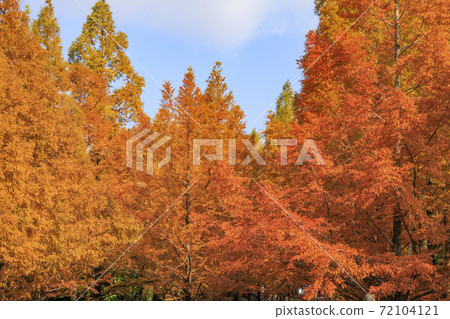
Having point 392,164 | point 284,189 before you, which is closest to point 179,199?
point 284,189

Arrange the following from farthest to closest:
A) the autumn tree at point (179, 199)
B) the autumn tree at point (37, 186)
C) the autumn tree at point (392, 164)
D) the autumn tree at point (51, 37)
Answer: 1. the autumn tree at point (51, 37)
2. the autumn tree at point (179, 199)
3. the autumn tree at point (37, 186)
4. the autumn tree at point (392, 164)

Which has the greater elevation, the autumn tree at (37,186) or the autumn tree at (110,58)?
the autumn tree at (110,58)

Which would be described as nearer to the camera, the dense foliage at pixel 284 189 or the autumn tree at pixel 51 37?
the dense foliage at pixel 284 189

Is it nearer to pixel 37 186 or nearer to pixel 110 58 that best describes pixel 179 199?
pixel 37 186

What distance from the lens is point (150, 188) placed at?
50.7 ft

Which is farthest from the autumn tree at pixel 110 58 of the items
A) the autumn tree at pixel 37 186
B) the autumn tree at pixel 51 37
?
the autumn tree at pixel 37 186

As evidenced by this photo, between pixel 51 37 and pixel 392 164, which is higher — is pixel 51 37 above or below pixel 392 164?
above

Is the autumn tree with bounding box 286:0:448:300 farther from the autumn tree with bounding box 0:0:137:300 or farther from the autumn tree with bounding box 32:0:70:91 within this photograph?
the autumn tree with bounding box 32:0:70:91

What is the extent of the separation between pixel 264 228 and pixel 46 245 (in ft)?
22.3

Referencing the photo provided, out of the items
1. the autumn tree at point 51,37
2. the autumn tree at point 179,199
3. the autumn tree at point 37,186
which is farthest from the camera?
the autumn tree at point 51,37

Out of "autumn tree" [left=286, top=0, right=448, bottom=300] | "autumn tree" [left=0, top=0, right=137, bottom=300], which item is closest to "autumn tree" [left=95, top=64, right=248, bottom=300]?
"autumn tree" [left=0, top=0, right=137, bottom=300]

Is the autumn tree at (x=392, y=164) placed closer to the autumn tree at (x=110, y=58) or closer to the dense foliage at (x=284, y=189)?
the dense foliage at (x=284, y=189)
